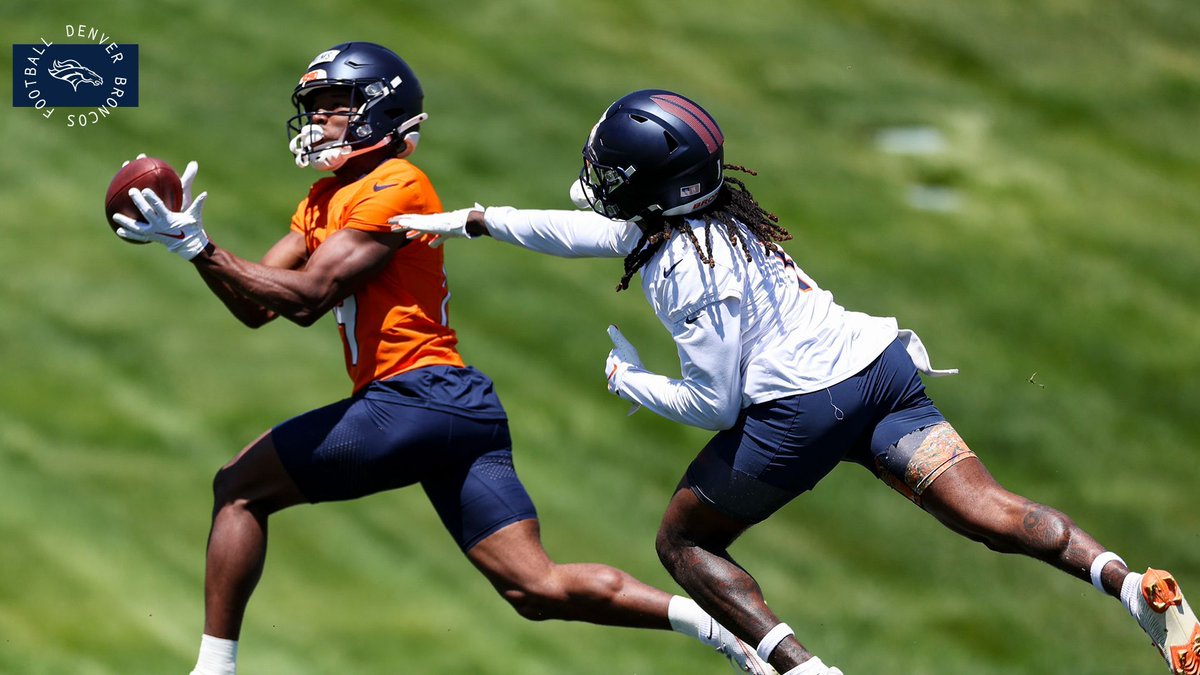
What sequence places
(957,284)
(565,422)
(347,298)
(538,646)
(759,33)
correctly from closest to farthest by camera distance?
(347,298)
(538,646)
(565,422)
(957,284)
(759,33)

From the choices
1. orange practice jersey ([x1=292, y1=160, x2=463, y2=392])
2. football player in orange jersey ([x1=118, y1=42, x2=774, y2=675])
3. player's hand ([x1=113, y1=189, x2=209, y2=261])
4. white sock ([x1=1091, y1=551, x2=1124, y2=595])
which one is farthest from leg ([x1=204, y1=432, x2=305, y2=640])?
white sock ([x1=1091, y1=551, x2=1124, y2=595])

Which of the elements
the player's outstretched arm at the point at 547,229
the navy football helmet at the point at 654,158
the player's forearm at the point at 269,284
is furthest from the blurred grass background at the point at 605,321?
the navy football helmet at the point at 654,158

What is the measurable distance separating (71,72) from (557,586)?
7471mm

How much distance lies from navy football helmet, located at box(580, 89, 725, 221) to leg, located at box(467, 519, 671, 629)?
1347 millimetres

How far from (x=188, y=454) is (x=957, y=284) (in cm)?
554

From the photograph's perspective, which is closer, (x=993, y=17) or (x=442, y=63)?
(x=442, y=63)

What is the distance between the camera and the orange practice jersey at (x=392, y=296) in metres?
5.79

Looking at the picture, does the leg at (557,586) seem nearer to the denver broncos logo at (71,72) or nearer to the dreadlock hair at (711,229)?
the dreadlock hair at (711,229)

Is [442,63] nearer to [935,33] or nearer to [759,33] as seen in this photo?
[759,33]

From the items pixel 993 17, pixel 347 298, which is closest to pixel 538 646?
pixel 347 298

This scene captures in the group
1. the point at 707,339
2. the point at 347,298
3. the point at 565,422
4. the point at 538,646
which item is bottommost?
the point at 538,646

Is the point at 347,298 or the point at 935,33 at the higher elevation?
the point at 935,33

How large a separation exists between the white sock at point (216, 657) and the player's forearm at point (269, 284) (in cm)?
120

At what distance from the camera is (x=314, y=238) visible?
6004mm
